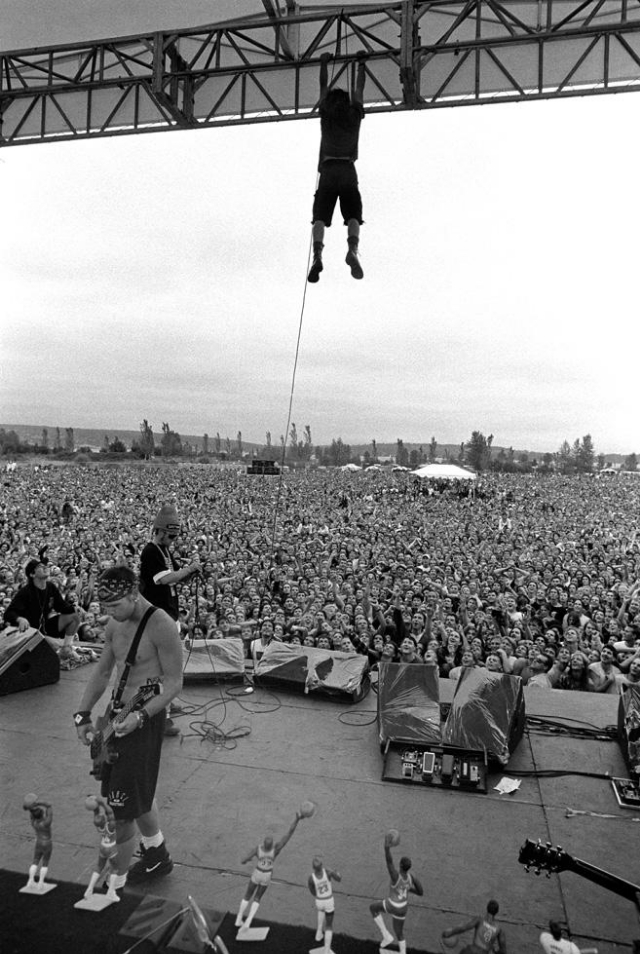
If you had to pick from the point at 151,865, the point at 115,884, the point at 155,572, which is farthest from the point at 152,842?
the point at 155,572

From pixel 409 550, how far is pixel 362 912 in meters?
11.6

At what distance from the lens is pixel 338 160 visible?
4.34 metres

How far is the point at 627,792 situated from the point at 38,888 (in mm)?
2800

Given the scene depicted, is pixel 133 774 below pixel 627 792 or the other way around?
the other way around

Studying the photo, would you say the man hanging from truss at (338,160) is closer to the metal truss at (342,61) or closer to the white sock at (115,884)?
the metal truss at (342,61)

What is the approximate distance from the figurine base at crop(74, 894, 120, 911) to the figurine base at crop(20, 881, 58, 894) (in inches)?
6.5

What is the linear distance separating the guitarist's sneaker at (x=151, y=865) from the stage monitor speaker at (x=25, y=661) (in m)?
2.35

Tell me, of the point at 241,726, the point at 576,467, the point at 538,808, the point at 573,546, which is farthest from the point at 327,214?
the point at 576,467

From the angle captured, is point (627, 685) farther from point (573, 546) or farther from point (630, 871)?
point (573, 546)

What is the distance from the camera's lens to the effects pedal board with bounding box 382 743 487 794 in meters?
3.48

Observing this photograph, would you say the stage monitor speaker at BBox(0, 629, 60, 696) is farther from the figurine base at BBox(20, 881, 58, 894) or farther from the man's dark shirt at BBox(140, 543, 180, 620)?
the figurine base at BBox(20, 881, 58, 894)

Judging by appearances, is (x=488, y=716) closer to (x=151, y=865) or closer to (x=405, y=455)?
(x=151, y=865)

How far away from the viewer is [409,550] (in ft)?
46.0

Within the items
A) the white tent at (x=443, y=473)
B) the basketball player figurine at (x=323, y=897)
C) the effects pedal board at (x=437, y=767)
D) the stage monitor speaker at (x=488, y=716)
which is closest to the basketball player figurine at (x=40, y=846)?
the basketball player figurine at (x=323, y=897)
